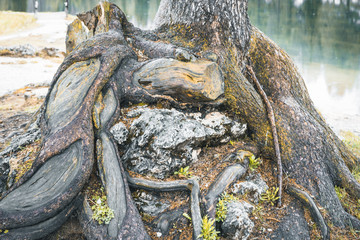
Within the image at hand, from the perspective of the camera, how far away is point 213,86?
12.6 ft

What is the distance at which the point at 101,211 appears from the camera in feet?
8.99

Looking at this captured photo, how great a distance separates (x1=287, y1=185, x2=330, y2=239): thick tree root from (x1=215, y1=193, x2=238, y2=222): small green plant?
3.46 ft

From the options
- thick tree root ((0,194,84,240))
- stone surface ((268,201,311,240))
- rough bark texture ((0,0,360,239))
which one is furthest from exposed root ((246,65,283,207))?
thick tree root ((0,194,84,240))

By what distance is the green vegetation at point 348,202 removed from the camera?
391cm

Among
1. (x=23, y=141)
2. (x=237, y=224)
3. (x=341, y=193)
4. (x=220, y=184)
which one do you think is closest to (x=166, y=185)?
(x=220, y=184)

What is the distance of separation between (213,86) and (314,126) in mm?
1960

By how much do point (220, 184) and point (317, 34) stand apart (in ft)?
165

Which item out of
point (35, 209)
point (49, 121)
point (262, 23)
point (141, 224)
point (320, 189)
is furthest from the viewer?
point (262, 23)

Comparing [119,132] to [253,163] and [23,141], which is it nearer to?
[23,141]

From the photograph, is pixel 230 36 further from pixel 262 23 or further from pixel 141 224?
pixel 262 23

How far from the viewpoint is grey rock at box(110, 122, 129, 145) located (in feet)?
11.1

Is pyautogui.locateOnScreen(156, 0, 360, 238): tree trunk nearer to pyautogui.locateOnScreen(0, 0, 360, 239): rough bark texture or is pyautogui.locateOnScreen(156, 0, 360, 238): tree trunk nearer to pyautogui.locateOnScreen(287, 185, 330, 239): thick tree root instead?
pyautogui.locateOnScreen(0, 0, 360, 239): rough bark texture

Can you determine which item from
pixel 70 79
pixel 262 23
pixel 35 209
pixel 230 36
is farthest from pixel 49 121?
pixel 262 23

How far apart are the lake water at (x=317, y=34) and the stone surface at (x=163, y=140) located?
15825 mm
